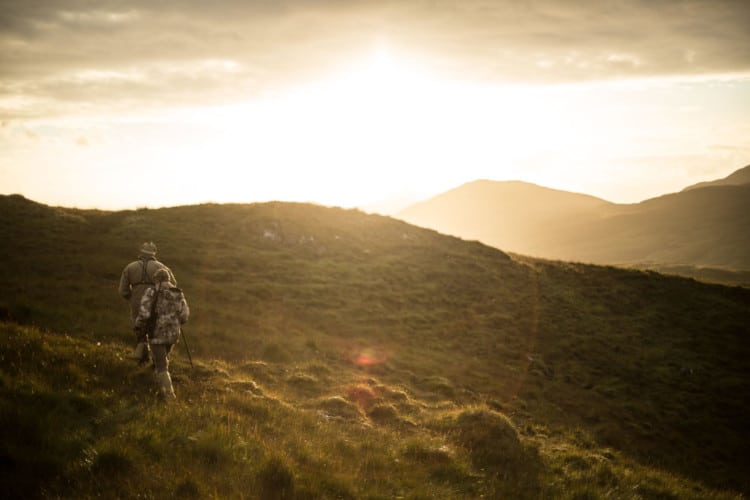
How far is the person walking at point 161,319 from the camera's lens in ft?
37.1

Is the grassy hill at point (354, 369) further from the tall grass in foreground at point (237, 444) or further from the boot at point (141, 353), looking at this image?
the boot at point (141, 353)

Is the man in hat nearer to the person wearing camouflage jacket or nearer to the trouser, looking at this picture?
the person wearing camouflage jacket

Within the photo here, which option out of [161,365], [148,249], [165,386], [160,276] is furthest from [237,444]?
[148,249]

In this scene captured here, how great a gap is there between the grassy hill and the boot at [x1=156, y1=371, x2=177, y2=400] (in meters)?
0.27

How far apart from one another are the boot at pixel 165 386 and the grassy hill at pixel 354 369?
27 cm

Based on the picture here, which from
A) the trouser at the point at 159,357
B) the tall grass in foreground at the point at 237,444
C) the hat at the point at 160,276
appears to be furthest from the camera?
the hat at the point at 160,276

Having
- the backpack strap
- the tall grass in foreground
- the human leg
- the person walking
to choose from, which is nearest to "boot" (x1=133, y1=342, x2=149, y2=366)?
the tall grass in foreground

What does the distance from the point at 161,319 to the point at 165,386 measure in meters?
1.61

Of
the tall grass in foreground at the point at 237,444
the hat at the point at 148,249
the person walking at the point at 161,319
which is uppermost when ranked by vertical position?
the hat at the point at 148,249

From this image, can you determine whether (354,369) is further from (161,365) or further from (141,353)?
(161,365)

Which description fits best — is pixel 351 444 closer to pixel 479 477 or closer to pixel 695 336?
pixel 479 477

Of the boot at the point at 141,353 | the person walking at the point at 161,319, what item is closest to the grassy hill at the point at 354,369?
the boot at the point at 141,353

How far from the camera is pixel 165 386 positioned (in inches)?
428

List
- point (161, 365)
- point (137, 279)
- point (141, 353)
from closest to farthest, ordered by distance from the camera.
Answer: point (161, 365) → point (141, 353) → point (137, 279)
